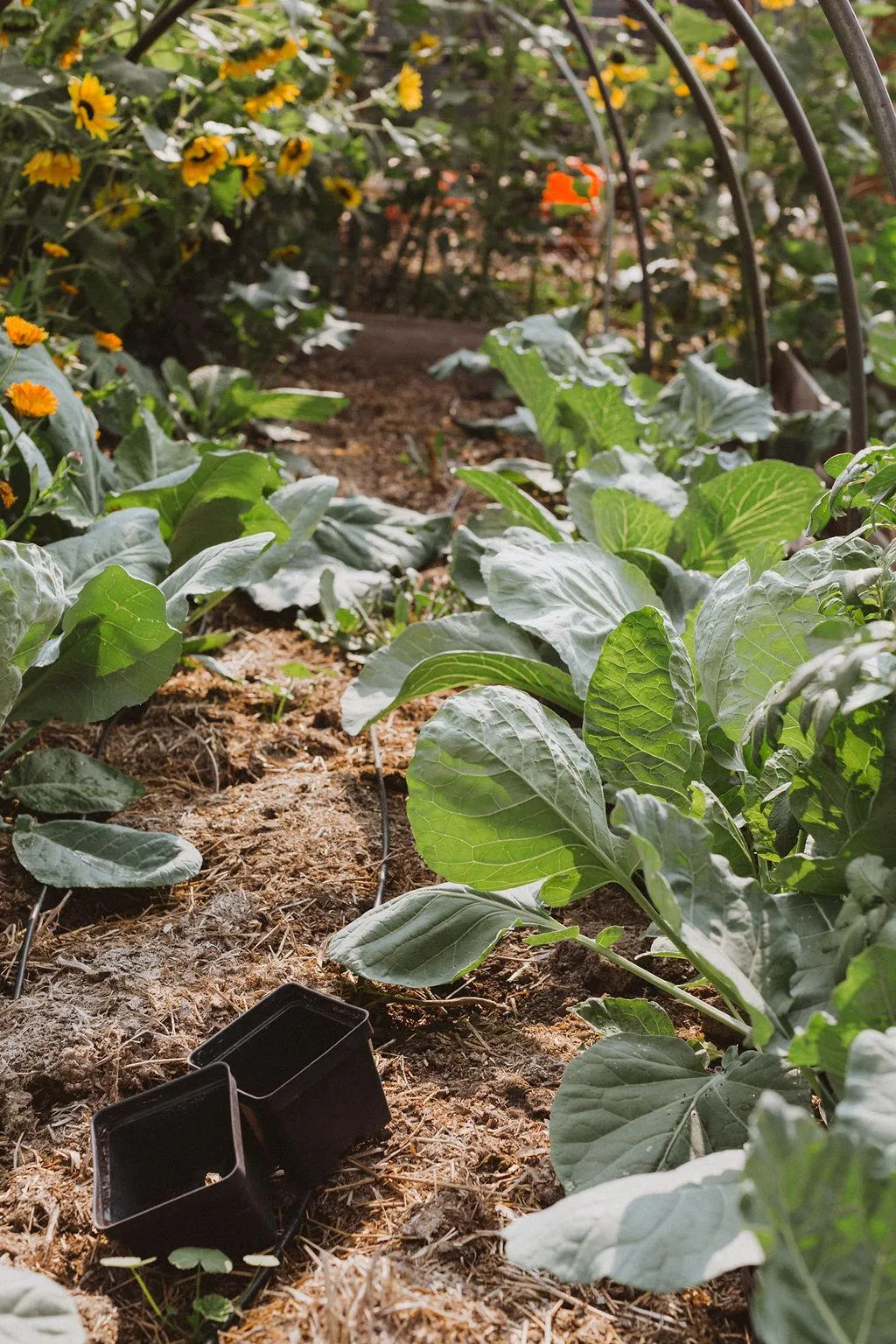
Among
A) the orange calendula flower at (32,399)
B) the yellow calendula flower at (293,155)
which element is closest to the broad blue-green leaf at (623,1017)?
the orange calendula flower at (32,399)

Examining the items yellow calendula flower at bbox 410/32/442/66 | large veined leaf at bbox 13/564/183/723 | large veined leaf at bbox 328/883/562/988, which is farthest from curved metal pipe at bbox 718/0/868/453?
yellow calendula flower at bbox 410/32/442/66

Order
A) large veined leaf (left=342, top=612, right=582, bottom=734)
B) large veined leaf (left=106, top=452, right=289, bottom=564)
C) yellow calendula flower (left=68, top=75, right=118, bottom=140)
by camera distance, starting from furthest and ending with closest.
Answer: yellow calendula flower (left=68, top=75, right=118, bottom=140) < large veined leaf (left=106, top=452, right=289, bottom=564) < large veined leaf (left=342, top=612, right=582, bottom=734)

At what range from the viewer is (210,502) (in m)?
2.22

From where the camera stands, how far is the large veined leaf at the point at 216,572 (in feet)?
5.91

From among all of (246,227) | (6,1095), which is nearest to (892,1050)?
(6,1095)

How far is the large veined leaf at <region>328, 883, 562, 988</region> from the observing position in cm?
141

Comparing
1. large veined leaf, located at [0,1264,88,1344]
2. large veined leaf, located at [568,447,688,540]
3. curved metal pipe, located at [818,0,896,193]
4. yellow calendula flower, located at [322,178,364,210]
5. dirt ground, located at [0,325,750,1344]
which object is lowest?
dirt ground, located at [0,325,750,1344]

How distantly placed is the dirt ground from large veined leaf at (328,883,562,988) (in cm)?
11

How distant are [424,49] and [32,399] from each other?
3.14 metres

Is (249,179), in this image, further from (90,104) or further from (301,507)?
(301,507)

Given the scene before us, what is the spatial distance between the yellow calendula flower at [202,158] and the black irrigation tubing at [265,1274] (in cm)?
237

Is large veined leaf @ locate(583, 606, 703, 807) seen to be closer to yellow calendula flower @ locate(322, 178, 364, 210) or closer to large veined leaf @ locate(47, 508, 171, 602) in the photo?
large veined leaf @ locate(47, 508, 171, 602)

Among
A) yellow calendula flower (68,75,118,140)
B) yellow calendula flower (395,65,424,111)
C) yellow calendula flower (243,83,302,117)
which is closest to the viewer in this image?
yellow calendula flower (68,75,118,140)

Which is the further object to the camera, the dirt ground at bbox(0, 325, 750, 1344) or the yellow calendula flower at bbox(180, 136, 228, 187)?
the yellow calendula flower at bbox(180, 136, 228, 187)
